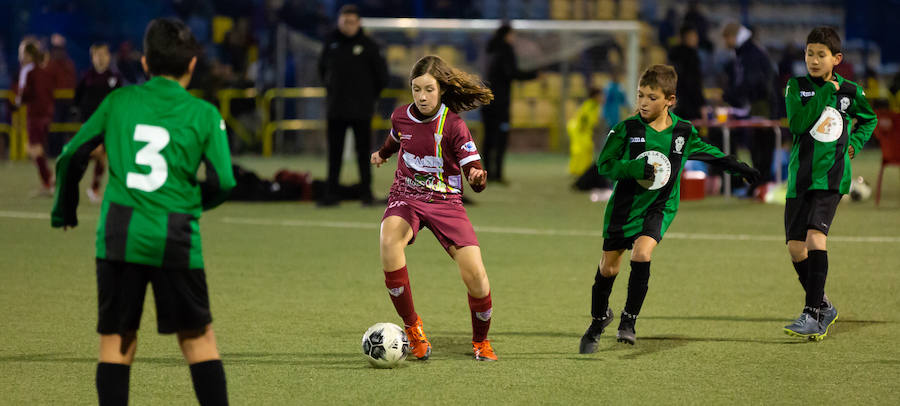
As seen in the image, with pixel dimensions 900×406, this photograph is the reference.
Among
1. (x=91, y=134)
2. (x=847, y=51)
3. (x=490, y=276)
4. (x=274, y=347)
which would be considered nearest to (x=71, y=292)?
(x=274, y=347)

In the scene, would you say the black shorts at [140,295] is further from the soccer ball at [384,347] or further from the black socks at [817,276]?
the black socks at [817,276]

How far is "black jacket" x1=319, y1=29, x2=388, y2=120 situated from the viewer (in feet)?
44.1

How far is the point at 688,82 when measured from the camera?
1575 centimetres

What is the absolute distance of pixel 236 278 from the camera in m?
8.63

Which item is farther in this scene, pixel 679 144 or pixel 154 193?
pixel 679 144

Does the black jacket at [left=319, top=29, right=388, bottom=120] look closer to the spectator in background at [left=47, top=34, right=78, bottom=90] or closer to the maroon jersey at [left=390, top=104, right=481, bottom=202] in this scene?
the maroon jersey at [left=390, top=104, right=481, bottom=202]

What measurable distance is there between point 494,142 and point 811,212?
1039 cm

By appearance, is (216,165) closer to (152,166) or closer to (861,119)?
(152,166)

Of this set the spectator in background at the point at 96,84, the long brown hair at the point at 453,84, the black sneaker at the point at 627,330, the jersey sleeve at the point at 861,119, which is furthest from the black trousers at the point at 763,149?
the long brown hair at the point at 453,84

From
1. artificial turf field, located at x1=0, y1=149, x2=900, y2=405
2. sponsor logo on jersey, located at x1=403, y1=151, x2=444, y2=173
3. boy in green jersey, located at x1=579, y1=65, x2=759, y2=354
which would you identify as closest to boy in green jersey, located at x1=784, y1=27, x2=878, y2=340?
artificial turf field, located at x1=0, y1=149, x2=900, y2=405

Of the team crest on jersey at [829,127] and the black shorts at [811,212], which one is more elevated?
the team crest on jersey at [829,127]

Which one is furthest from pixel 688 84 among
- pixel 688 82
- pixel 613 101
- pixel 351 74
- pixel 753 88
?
pixel 351 74

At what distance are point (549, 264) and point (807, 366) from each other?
149 inches

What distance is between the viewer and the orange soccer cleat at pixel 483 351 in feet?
19.4
